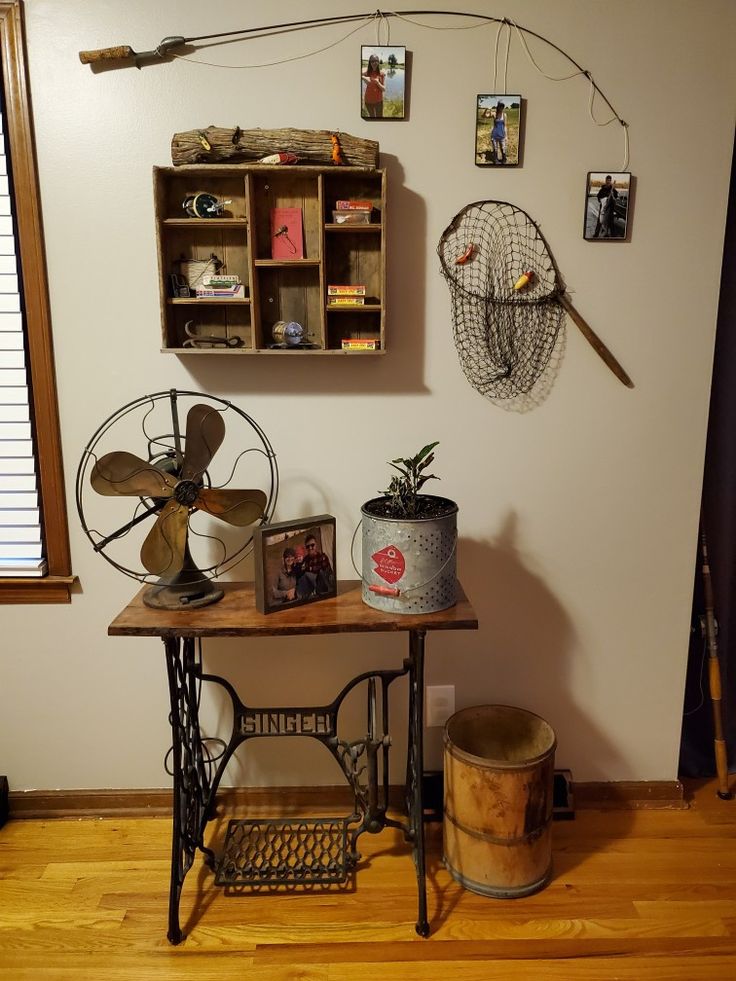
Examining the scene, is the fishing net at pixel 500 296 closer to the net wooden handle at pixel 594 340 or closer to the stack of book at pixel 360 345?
the net wooden handle at pixel 594 340

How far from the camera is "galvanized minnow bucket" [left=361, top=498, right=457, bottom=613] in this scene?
1.67 meters

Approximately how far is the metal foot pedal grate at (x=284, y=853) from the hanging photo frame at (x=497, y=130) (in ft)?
6.23

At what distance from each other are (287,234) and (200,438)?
61 centimetres

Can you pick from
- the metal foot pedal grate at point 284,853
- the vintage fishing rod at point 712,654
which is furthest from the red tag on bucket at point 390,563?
the vintage fishing rod at point 712,654

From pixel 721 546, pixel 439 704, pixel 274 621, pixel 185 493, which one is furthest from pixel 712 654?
pixel 185 493

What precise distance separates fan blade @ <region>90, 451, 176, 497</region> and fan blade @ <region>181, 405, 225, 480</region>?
61mm

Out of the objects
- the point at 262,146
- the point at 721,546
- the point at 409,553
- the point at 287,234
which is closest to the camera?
the point at 409,553

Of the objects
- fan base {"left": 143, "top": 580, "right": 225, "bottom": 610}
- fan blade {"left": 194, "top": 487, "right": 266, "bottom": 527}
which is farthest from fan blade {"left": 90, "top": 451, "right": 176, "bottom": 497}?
fan base {"left": 143, "top": 580, "right": 225, "bottom": 610}

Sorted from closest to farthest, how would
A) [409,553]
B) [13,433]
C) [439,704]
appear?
1. [409,553]
2. [13,433]
3. [439,704]

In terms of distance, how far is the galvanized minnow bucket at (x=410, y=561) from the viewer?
167cm

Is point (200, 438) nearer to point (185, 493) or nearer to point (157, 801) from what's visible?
point (185, 493)

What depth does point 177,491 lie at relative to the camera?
1.69 metres

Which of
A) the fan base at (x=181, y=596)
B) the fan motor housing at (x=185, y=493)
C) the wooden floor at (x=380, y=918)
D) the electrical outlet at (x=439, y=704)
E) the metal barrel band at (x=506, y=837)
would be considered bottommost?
the wooden floor at (x=380, y=918)

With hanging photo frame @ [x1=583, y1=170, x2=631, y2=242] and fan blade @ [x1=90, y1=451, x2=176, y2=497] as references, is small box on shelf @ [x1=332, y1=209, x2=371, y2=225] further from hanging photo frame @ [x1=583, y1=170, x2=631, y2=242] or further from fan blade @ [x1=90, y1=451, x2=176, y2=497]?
fan blade @ [x1=90, y1=451, x2=176, y2=497]
